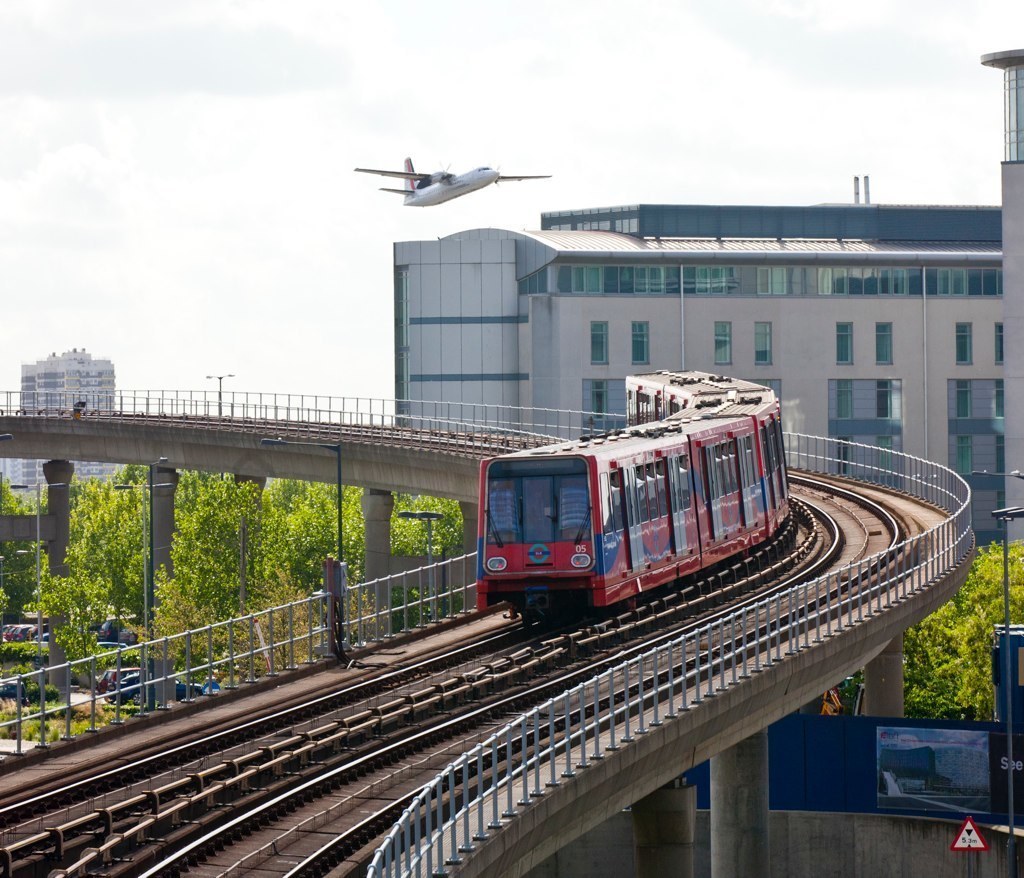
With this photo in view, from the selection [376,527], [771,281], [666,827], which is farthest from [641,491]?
[771,281]

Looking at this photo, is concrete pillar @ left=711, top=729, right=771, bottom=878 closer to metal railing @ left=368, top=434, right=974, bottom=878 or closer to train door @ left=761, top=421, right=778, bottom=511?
metal railing @ left=368, top=434, right=974, bottom=878

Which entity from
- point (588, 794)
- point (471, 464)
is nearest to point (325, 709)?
point (588, 794)

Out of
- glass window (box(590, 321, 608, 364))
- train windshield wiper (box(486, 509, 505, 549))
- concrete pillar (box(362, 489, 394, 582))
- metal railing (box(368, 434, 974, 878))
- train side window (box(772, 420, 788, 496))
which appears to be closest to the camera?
metal railing (box(368, 434, 974, 878))

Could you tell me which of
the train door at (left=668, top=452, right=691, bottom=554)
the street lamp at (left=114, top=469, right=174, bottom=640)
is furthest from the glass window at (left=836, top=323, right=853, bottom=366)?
the train door at (left=668, top=452, right=691, bottom=554)

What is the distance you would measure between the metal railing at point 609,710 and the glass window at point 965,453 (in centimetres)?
5539

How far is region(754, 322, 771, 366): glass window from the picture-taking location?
100 metres

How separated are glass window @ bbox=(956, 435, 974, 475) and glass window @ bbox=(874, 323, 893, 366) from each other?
18.1 ft

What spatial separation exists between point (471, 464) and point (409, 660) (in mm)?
28955

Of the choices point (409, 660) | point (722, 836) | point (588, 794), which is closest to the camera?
point (588, 794)

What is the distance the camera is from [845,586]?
41.1 metres

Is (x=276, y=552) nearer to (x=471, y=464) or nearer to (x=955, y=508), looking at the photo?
(x=471, y=464)

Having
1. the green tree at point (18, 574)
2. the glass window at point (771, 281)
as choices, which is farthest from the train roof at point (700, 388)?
the green tree at point (18, 574)

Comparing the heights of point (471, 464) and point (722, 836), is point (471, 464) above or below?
above

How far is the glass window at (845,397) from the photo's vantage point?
101 m
